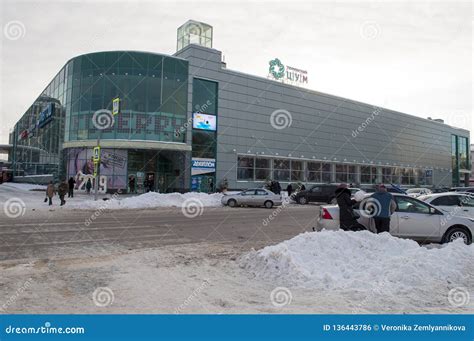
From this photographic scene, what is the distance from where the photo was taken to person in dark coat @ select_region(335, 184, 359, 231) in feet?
30.7

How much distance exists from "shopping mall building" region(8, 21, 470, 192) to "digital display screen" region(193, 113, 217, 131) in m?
0.14

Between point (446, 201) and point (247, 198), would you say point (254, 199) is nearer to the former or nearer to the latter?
point (247, 198)

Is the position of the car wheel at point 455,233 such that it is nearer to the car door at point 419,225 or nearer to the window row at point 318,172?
the car door at point 419,225

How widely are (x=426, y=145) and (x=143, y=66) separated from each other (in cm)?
5561

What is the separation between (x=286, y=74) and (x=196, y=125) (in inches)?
619

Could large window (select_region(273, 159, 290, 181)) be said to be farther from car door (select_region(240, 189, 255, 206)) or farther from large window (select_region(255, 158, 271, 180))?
car door (select_region(240, 189, 255, 206))

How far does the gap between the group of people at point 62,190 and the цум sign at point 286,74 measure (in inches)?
992

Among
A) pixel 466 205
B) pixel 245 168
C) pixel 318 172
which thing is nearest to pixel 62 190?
pixel 466 205

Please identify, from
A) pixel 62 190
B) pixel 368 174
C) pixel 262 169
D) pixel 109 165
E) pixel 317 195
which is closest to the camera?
pixel 62 190

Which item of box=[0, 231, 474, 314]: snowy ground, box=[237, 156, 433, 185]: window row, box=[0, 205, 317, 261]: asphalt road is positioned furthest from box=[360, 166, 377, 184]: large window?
box=[0, 231, 474, 314]: snowy ground

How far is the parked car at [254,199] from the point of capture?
2625 cm

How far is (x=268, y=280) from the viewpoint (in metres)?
6.37
